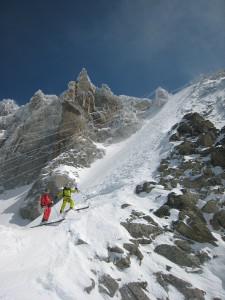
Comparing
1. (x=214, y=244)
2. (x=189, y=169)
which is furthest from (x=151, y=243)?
(x=189, y=169)

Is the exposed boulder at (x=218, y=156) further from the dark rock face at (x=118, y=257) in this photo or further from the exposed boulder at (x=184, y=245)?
the dark rock face at (x=118, y=257)

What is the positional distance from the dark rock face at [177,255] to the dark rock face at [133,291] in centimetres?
241

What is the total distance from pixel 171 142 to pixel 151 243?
1327 centimetres

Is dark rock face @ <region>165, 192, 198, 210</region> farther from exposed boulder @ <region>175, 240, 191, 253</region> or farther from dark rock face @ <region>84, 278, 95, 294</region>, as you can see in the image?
dark rock face @ <region>84, 278, 95, 294</region>

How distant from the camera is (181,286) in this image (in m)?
12.2

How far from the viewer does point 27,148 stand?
138ft

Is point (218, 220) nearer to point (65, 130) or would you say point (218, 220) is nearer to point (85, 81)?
point (65, 130)

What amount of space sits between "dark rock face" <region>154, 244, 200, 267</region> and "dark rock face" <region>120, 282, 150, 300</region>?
7.91 ft

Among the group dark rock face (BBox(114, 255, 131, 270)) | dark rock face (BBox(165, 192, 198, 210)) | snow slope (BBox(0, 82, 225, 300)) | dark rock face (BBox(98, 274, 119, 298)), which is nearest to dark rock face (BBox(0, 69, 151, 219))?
snow slope (BBox(0, 82, 225, 300))

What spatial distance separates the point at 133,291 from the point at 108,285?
84 cm

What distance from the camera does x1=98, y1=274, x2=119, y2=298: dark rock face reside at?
36.6ft

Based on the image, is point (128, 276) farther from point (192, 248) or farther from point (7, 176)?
point (7, 176)

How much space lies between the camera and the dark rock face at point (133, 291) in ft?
37.0

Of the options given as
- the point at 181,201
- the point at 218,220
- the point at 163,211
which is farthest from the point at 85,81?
the point at 218,220
